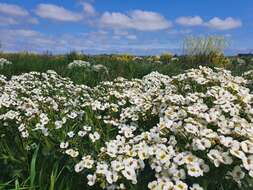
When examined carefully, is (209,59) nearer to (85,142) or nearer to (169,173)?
(85,142)

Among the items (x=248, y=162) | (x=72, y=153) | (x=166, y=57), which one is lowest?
(x=166, y=57)

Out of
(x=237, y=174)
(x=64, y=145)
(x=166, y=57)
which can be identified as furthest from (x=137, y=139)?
(x=166, y=57)

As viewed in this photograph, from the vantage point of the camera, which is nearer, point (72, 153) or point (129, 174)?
point (129, 174)

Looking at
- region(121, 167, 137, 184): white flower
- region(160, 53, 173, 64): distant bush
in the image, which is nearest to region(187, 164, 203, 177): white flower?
region(121, 167, 137, 184): white flower

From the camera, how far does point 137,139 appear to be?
4336 mm

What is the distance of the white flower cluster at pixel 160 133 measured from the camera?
147 inches

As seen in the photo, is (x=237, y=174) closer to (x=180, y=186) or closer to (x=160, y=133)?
(x=180, y=186)

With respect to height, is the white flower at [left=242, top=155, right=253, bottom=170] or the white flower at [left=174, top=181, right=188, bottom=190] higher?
the white flower at [left=242, top=155, right=253, bottom=170]

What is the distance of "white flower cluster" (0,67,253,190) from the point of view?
373 centimetres

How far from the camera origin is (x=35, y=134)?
5.17 m

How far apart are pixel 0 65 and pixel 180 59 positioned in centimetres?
652

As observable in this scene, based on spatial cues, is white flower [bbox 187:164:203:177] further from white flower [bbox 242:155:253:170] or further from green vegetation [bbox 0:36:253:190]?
white flower [bbox 242:155:253:170]

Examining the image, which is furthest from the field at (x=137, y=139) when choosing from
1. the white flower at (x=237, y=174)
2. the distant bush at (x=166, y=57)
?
the distant bush at (x=166, y=57)

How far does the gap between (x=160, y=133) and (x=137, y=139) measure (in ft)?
0.88
